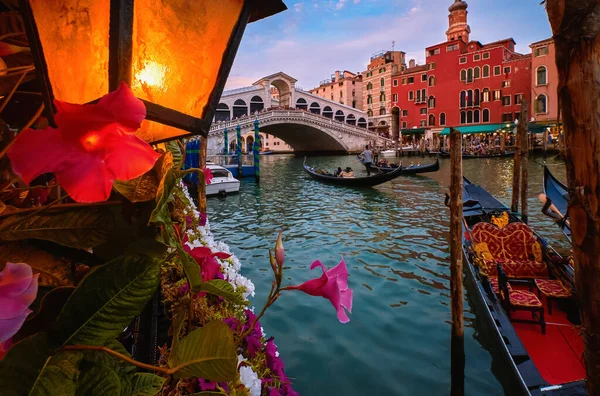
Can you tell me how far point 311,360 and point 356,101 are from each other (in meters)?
44.7

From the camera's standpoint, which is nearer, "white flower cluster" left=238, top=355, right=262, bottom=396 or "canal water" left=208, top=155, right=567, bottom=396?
"white flower cluster" left=238, top=355, right=262, bottom=396

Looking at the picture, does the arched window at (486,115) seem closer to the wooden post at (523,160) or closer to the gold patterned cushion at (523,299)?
the wooden post at (523,160)

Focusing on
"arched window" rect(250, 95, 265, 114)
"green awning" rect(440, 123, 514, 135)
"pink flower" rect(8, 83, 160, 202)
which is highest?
"arched window" rect(250, 95, 265, 114)

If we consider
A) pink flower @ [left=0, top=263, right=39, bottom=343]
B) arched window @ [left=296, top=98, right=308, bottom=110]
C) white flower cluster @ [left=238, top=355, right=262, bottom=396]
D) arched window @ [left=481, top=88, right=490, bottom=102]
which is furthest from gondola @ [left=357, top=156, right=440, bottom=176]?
arched window @ [left=296, top=98, right=308, bottom=110]

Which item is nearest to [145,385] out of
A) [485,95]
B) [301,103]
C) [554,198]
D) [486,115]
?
[554,198]

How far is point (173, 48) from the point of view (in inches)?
22.2

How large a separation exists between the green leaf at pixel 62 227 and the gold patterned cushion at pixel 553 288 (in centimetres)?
375

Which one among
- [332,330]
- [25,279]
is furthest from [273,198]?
[25,279]

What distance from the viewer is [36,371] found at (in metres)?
0.32

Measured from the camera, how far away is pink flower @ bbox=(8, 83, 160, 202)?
12.3 inches

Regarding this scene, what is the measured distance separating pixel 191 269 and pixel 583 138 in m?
1.75

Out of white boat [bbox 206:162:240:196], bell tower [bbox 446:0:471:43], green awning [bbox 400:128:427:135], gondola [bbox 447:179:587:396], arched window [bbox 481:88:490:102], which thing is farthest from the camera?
bell tower [bbox 446:0:471:43]

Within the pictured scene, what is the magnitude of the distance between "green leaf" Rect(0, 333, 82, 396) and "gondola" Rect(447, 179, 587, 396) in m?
2.65

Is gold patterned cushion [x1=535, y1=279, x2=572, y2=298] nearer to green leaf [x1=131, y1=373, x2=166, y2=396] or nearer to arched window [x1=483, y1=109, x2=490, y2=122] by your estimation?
green leaf [x1=131, y1=373, x2=166, y2=396]
